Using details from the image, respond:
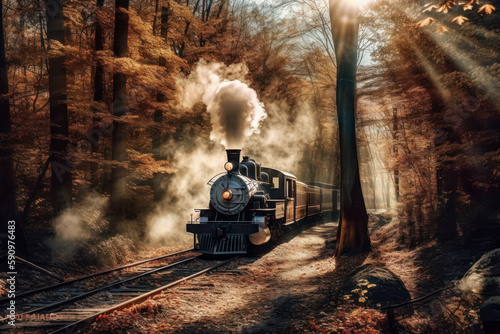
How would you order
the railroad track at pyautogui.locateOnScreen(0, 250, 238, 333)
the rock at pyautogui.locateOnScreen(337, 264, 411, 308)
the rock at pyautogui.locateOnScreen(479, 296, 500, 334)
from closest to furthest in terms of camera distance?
the rock at pyautogui.locateOnScreen(479, 296, 500, 334) < the railroad track at pyautogui.locateOnScreen(0, 250, 238, 333) < the rock at pyautogui.locateOnScreen(337, 264, 411, 308)

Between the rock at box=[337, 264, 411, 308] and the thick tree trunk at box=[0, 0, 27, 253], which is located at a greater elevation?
the thick tree trunk at box=[0, 0, 27, 253]

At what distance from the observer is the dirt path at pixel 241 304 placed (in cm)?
554

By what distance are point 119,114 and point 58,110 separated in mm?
1987

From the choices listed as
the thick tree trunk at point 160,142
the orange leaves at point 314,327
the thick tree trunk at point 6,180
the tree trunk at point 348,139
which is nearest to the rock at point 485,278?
the orange leaves at point 314,327

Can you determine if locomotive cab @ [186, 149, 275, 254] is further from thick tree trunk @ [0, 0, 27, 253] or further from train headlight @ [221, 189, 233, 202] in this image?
thick tree trunk @ [0, 0, 27, 253]

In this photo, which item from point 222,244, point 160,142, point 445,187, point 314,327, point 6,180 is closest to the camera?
point 314,327

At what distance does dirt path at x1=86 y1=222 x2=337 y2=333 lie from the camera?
18.2 feet

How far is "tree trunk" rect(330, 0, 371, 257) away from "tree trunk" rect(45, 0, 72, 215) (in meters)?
7.97

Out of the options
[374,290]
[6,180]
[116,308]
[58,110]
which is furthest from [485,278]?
[58,110]

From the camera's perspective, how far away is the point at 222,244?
1209 centimetres

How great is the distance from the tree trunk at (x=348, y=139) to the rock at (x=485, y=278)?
5210mm

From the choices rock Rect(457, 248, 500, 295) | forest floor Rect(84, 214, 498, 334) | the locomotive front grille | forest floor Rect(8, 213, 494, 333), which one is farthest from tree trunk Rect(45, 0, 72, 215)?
rock Rect(457, 248, 500, 295)

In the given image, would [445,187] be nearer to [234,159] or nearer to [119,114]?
[234,159]

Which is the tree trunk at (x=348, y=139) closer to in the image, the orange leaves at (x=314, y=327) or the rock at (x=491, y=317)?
the orange leaves at (x=314, y=327)
